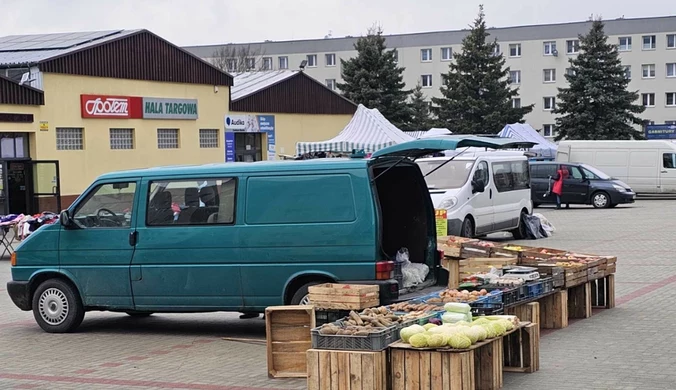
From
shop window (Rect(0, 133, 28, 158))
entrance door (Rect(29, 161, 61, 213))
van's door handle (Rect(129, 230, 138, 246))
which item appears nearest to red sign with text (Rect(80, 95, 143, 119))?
shop window (Rect(0, 133, 28, 158))

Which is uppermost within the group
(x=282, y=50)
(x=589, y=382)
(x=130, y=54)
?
(x=282, y=50)

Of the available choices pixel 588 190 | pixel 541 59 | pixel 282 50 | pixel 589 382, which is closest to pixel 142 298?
pixel 589 382

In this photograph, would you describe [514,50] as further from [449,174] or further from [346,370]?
[346,370]

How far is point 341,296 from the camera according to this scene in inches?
376

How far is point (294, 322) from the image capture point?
9.41 metres

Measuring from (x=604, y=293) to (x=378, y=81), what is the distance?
4726cm

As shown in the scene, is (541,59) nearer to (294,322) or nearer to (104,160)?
(104,160)

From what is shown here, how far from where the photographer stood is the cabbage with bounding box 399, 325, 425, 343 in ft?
26.4

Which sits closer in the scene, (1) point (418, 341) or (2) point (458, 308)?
(1) point (418, 341)

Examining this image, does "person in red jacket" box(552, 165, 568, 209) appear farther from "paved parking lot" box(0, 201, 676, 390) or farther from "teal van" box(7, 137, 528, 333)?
"teal van" box(7, 137, 528, 333)

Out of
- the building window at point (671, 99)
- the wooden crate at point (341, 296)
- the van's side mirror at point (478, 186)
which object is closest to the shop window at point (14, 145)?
the van's side mirror at point (478, 186)

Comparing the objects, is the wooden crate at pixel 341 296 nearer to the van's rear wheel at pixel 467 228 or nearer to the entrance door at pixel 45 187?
the van's rear wheel at pixel 467 228

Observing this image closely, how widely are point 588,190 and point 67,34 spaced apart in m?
19.4

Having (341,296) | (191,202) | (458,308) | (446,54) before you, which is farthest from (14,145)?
(446,54)
